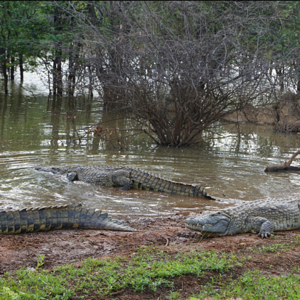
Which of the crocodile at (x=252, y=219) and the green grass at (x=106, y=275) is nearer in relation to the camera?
the green grass at (x=106, y=275)

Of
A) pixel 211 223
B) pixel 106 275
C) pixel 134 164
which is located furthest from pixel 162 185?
pixel 106 275

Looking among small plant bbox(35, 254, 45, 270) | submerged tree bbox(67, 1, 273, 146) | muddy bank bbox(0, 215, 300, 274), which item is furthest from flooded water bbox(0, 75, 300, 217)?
small plant bbox(35, 254, 45, 270)

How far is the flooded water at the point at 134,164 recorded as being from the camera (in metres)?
7.32

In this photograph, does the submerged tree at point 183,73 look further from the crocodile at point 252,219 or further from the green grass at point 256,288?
the green grass at point 256,288

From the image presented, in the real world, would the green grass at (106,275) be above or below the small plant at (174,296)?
above

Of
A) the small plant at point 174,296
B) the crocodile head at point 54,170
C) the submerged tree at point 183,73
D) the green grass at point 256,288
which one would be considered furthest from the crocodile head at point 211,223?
the submerged tree at point 183,73

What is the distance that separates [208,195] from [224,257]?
11.2ft

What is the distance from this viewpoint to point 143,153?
1179cm

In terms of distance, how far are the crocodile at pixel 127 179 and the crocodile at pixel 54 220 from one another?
229 centimetres


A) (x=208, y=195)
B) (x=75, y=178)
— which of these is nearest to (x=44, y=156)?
(x=75, y=178)

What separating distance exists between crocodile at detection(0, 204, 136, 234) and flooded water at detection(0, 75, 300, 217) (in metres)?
1.07

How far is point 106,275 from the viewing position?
3.62m

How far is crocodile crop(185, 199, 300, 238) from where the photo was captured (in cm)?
518

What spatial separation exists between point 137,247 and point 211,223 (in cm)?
110
